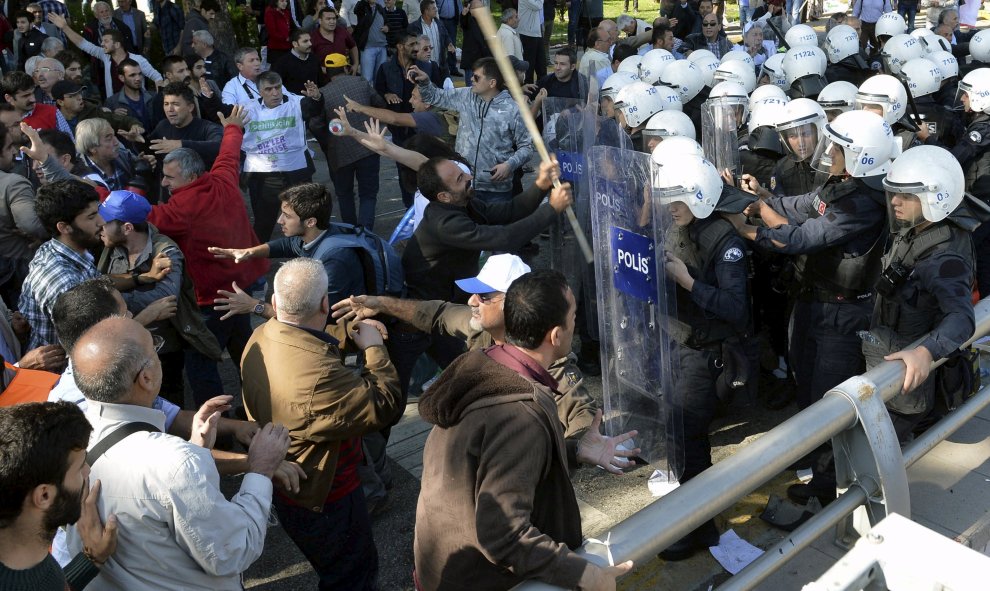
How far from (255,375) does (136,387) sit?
0.76 metres

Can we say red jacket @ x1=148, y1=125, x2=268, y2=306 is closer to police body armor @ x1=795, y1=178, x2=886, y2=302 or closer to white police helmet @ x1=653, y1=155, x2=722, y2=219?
white police helmet @ x1=653, y1=155, x2=722, y2=219

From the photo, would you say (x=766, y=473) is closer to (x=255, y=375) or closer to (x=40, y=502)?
(x=40, y=502)

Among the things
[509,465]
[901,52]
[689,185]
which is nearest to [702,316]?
[689,185]

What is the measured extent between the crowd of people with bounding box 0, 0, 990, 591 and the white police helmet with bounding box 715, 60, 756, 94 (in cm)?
3

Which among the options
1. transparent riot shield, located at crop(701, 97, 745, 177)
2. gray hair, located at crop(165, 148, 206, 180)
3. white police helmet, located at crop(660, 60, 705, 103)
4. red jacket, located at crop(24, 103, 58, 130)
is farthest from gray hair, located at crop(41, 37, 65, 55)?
transparent riot shield, located at crop(701, 97, 745, 177)

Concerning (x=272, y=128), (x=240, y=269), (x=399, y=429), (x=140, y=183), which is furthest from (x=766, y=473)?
(x=272, y=128)

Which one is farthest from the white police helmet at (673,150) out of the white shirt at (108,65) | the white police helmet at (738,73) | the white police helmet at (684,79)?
the white shirt at (108,65)

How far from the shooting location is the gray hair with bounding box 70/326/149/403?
288 cm

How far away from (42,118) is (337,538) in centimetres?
551

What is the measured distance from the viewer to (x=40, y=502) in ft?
7.31

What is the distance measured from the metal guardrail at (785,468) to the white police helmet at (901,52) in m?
6.53

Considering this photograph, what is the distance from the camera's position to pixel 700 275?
458 centimetres

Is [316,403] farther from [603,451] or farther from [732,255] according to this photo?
[732,255]

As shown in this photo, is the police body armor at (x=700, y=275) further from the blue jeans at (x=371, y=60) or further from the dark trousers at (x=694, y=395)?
the blue jeans at (x=371, y=60)
